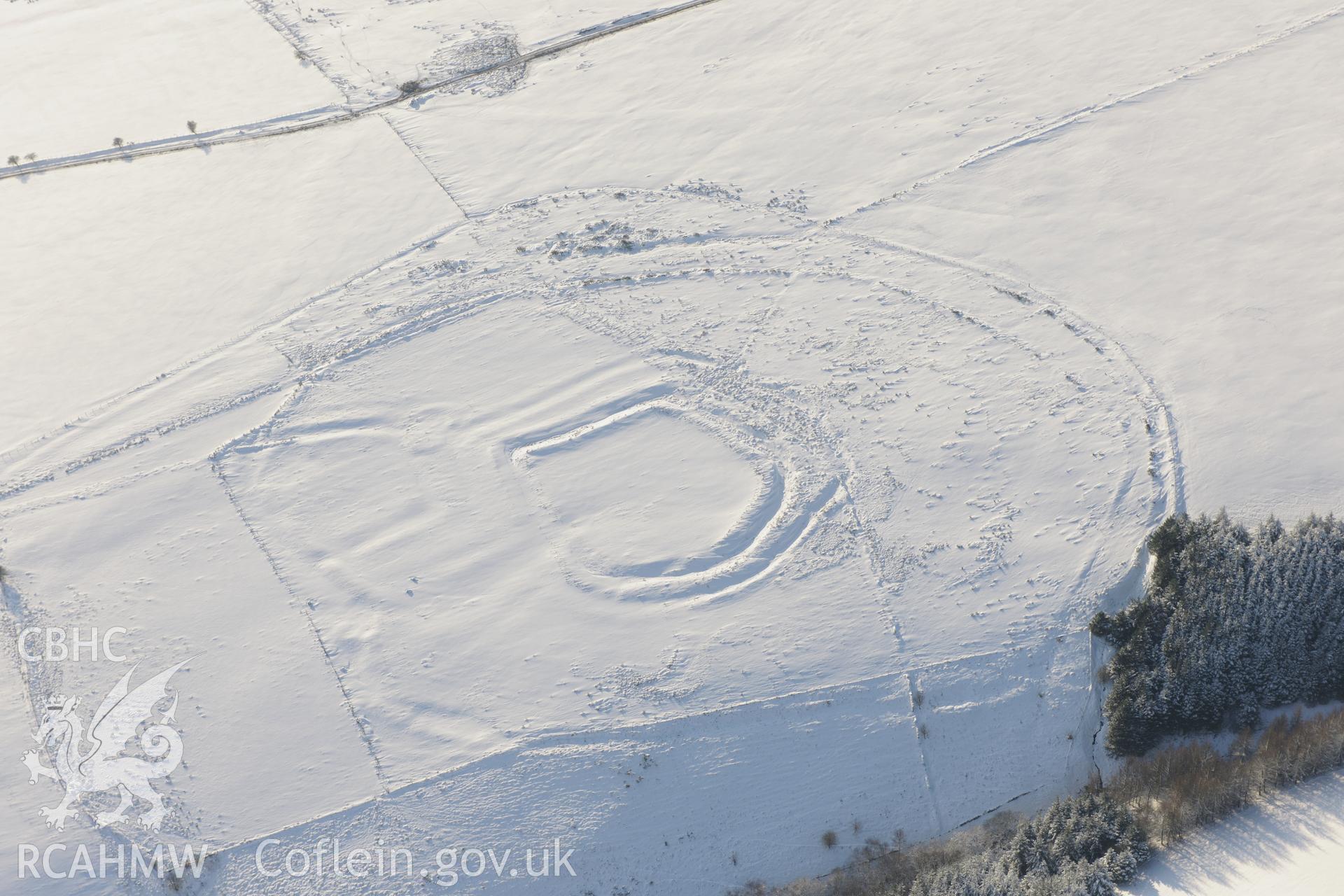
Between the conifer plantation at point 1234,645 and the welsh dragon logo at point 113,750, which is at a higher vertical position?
the welsh dragon logo at point 113,750

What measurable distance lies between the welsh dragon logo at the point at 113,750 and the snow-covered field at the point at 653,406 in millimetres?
346

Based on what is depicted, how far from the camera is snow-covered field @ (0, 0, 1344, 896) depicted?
2386cm

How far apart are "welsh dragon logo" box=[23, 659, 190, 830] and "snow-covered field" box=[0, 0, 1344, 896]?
346 mm

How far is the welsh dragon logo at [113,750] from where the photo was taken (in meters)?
23.8

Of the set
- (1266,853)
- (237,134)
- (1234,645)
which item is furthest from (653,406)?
(237,134)

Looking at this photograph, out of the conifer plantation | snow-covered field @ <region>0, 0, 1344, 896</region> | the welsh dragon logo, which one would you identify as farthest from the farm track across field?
the conifer plantation

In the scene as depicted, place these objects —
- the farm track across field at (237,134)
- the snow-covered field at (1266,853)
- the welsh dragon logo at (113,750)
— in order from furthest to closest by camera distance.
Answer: the farm track across field at (237,134) → the welsh dragon logo at (113,750) → the snow-covered field at (1266,853)

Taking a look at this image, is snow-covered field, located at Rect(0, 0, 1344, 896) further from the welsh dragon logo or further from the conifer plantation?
the conifer plantation

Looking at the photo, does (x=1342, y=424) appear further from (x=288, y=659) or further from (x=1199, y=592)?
(x=288, y=659)

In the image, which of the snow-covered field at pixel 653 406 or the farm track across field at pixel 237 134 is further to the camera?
the farm track across field at pixel 237 134

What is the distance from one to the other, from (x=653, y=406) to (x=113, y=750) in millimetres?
15968

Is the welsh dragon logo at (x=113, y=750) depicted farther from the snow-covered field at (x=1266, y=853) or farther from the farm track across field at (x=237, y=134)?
the farm track across field at (x=237, y=134)

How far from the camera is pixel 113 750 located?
80.3ft

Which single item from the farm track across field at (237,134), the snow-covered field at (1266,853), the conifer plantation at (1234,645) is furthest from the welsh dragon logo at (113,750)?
the farm track across field at (237,134)
